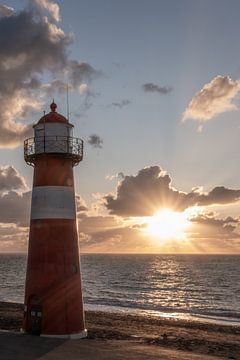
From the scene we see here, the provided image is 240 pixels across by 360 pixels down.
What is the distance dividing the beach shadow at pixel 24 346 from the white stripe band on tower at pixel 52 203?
4591 mm

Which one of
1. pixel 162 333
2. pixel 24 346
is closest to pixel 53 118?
pixel 24 346

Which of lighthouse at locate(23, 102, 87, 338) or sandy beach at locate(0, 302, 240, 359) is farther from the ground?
lighthouse at locate(23, 102, 87, 338)

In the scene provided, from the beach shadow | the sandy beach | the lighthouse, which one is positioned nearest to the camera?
the beach shadow

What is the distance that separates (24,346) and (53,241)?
3951 millimetres

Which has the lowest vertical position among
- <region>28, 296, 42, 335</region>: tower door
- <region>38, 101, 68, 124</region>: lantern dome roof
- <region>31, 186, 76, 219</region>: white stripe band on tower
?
<region>28, 296, 42, 335</region>: tower door

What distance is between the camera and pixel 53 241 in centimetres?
1845

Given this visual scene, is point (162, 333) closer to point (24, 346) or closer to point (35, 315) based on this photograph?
point (35, 315)

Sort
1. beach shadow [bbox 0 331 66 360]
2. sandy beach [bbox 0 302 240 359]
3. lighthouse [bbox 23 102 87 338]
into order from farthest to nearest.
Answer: sandy beach [bbox 0 302 240 359], lighthouse [bbox 23 102 87 338], beach shadow [bbox 0 331 66 360]

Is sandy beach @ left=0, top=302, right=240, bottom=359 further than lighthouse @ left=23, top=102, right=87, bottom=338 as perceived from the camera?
Yes

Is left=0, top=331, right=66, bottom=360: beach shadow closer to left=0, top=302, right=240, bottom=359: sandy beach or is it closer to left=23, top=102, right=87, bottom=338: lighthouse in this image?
→ left=23, top=102, right=87, bottom=338: lighthouse

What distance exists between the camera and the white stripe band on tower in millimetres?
18484

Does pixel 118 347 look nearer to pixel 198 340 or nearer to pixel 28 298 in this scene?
pixel 28 298

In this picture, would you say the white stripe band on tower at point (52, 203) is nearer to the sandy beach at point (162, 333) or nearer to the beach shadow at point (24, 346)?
the beach shadow at point (24, 346)

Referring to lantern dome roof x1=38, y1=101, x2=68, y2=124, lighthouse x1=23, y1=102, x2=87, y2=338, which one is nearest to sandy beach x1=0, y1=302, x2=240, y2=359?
lighthouse x1=23, y1=102, x2=87, y2=338
